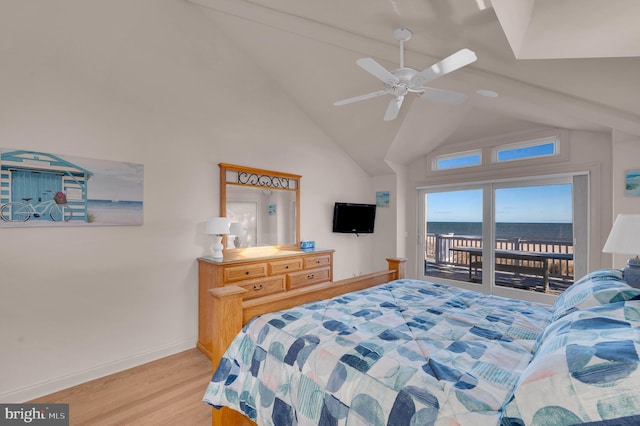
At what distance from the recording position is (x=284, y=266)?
357 cm

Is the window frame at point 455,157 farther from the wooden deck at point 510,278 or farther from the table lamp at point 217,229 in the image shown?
the table lamp at point 217,229

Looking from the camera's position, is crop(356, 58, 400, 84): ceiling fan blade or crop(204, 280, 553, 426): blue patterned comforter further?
crop(356, 58, 400, 84): ceiling fan blade

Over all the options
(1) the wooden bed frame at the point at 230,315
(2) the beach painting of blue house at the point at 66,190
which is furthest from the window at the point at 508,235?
(2) the beach painting of blue house at the point at 66,190

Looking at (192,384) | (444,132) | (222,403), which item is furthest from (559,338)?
(444,132)

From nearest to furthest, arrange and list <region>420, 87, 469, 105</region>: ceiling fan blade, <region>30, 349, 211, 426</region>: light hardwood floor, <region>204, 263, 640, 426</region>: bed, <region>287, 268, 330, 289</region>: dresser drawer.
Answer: <region>204, 263, 640, 426</region>: bed
<region>30, 349, 211, 426</region>: light hardwood floor
<region>420, 87, 469, 105</region>: ceiling fan blade
<region>287, 268, 330, 289</region>: dresser drawer

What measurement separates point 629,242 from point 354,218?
11.4ft

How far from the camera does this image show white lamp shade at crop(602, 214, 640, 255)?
1.60 m

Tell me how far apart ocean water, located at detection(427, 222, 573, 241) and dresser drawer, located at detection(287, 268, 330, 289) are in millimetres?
2194

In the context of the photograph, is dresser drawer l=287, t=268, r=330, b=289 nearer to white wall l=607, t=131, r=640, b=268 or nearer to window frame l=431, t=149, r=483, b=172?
window frame l=431, t=149, r=483, b=172

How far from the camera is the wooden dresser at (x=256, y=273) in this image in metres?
2.96

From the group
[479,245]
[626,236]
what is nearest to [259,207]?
[626,236]

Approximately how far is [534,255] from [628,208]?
4.18ft

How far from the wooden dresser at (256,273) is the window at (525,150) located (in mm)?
2941
